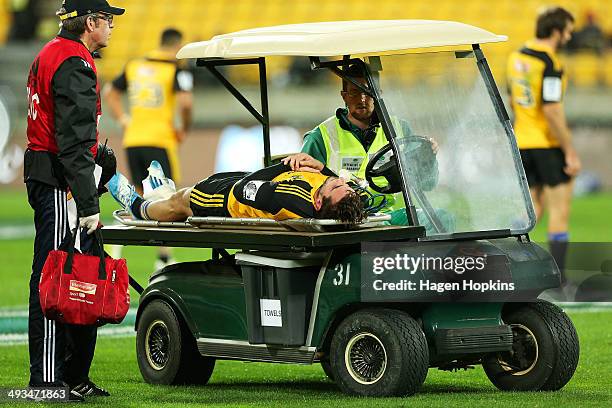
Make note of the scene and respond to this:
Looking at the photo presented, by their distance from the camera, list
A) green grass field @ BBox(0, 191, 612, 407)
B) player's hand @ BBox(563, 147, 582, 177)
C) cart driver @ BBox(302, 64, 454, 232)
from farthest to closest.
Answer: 1. player's hand @ BBox(563, 147, 582, 177)
2. cart driver @ BBox(302, 64, 454, 232)
3. green grass field @ BBox(0, 191, 612, 407)

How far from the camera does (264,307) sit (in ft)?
23.7

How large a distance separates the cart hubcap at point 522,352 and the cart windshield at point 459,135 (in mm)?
484

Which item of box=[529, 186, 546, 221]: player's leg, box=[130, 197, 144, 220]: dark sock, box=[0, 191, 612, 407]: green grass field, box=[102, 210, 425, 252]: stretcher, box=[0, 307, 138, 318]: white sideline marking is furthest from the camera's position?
box=[529, 186, 546, 221]: player's leg

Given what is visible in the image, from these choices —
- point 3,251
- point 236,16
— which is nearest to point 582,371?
point 3,251

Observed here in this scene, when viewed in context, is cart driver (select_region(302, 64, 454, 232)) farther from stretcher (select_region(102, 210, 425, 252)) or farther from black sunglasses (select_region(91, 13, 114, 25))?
black sunglasses (select_region(91, 13, 114, 25))

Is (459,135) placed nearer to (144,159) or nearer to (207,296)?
(207,296)

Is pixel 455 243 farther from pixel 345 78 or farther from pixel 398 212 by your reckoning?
pixel 345 78

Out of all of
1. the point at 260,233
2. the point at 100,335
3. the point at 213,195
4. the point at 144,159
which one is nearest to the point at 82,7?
the point at 213,195

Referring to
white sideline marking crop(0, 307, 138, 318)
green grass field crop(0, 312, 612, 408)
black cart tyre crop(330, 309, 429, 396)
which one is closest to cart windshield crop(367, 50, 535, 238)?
black cart tyre crop(330, 309, 429, 396)

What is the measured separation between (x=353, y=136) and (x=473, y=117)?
2.19ft

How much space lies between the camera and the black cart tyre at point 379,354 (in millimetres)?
6727

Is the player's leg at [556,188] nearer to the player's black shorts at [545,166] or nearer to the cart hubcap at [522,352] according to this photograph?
the player's black shorts at [545,166]

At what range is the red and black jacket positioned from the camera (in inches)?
262

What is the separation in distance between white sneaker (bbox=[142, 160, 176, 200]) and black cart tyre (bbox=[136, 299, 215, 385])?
24.8 inches
